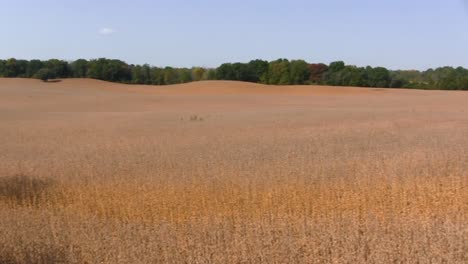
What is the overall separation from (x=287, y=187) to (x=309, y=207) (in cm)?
125

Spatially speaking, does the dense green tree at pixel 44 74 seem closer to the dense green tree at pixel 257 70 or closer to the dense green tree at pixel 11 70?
the dense green tree at pixel 11 70

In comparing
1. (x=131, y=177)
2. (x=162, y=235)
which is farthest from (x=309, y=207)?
(x=131, y=177)

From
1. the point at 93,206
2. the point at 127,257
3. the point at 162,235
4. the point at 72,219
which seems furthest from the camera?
the point at 93,206

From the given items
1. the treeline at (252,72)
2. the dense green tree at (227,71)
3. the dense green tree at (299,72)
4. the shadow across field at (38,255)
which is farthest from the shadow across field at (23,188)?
the dense green tree at (227,71)

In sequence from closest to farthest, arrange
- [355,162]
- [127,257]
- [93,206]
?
[127,257] → [93,206] → [355,162]

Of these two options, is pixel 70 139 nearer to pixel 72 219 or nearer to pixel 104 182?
pixel 104 182

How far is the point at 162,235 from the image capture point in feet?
22.5

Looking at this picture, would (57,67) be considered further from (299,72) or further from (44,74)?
(299,72)

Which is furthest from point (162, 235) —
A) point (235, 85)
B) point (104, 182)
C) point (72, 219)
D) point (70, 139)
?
point (235, 85)

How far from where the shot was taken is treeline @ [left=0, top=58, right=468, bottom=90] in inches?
3290

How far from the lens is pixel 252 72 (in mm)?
92562

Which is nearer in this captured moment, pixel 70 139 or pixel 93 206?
pixel 93 206

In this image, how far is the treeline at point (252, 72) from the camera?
83562mm

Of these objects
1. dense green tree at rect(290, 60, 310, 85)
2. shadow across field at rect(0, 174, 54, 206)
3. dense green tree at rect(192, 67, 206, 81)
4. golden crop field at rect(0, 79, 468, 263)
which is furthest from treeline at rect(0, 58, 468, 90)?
shadow across field at rect(0, 174, 54, 206)
